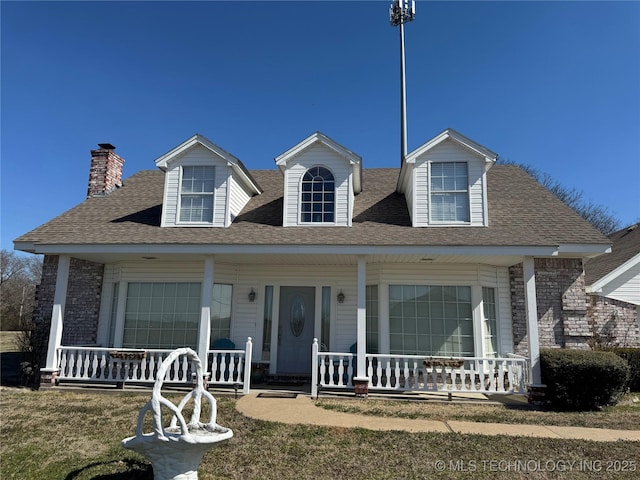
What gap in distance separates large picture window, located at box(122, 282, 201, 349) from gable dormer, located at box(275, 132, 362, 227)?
3392 mm

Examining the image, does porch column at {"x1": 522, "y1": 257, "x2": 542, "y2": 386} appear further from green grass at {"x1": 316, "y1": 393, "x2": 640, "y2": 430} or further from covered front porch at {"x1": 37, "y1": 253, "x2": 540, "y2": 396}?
green grass at {"x1": 316, "y1": 393, "x2": 640, "y2": 430}

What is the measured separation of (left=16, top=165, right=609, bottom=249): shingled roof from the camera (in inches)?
354

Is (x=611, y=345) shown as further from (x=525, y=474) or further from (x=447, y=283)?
(x=525, y=474)

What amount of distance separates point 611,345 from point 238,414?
9.97 m

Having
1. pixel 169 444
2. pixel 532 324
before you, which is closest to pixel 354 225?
pixel 532 324

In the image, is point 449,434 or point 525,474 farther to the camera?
point 449,434

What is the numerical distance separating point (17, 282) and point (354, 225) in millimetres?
55443

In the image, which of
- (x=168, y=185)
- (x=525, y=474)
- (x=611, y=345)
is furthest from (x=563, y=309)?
(x=168, y=185)

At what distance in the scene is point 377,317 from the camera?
10125mm

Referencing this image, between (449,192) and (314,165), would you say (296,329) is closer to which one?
(314,165)

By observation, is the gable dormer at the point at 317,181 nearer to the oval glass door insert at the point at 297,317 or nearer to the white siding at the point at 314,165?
the white siding at the point at 314,165

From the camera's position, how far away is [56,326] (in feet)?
31.1

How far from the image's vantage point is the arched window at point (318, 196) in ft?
33.7

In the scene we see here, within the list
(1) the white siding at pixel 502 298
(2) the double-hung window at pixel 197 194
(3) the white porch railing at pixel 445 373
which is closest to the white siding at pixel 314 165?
(2) the double-hung window at pixel 197 194
